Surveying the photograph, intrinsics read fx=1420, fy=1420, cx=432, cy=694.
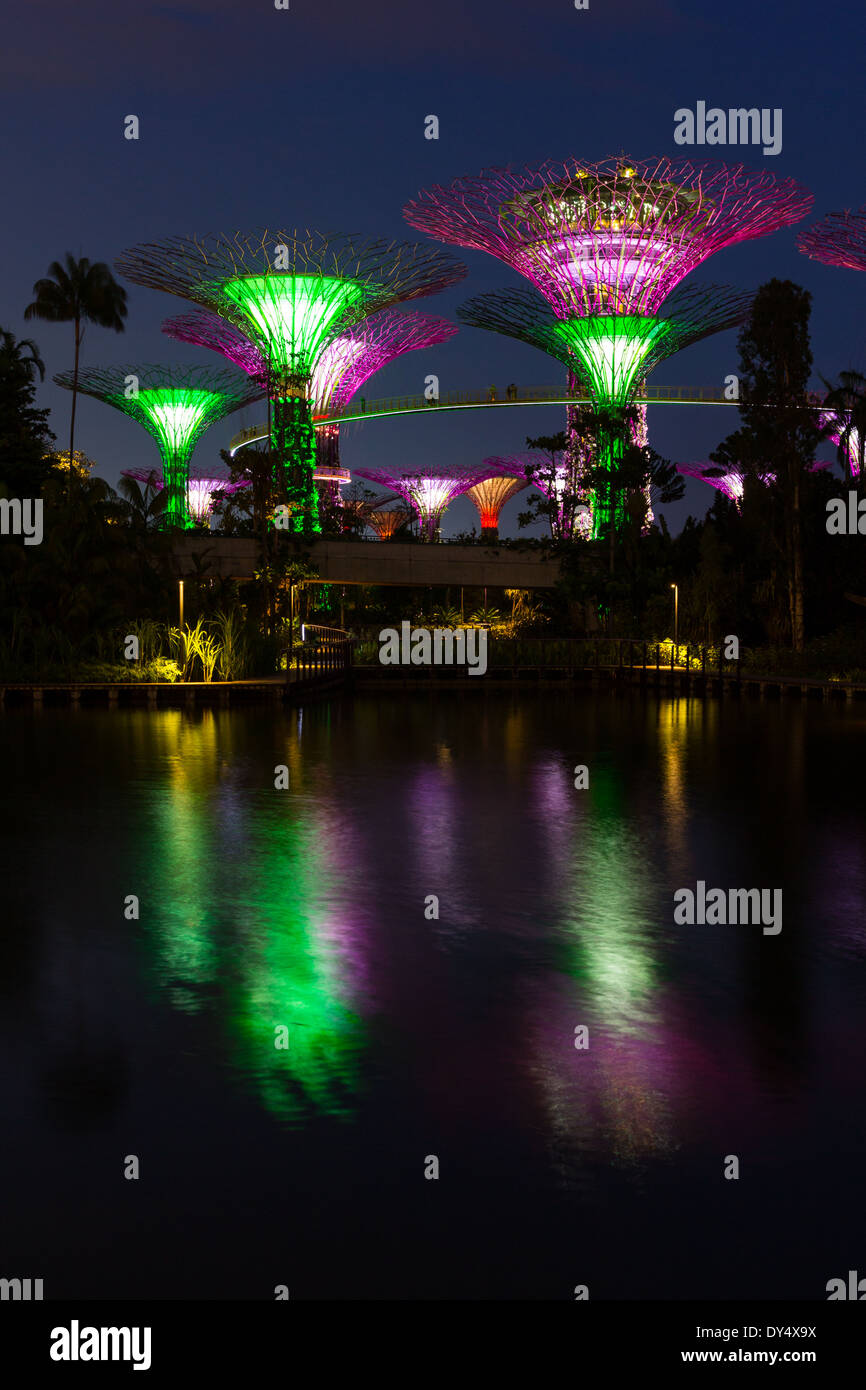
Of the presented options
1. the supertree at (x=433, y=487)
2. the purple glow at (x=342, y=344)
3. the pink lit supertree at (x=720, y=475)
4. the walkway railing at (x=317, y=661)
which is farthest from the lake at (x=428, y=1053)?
the supertree at (x=433, y=487)

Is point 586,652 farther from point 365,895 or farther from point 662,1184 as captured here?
point 662,1184

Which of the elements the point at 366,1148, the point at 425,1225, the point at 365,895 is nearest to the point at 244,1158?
the point at 366,1148

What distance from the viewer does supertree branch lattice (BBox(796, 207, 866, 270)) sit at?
127 ft

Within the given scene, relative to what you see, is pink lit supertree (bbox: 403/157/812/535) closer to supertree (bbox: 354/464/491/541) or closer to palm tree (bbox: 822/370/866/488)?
palm tree (bbox: 822/370/866/488)

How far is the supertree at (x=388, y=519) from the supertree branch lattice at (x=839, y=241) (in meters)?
53.3

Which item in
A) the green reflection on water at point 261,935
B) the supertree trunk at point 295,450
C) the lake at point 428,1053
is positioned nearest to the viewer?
the lake at point 428,1053

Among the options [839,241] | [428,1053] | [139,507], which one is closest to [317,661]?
[139,507]

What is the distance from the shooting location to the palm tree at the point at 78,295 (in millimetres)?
48656

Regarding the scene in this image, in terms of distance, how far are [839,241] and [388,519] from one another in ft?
182

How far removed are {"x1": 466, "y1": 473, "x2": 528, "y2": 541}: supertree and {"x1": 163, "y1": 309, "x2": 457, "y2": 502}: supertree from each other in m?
37.3

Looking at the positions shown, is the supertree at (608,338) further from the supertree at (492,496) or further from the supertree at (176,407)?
the supertree at (492,496)

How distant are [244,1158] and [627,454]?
145ft

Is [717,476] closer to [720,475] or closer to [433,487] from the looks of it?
[720,475]

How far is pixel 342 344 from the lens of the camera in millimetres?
53906
